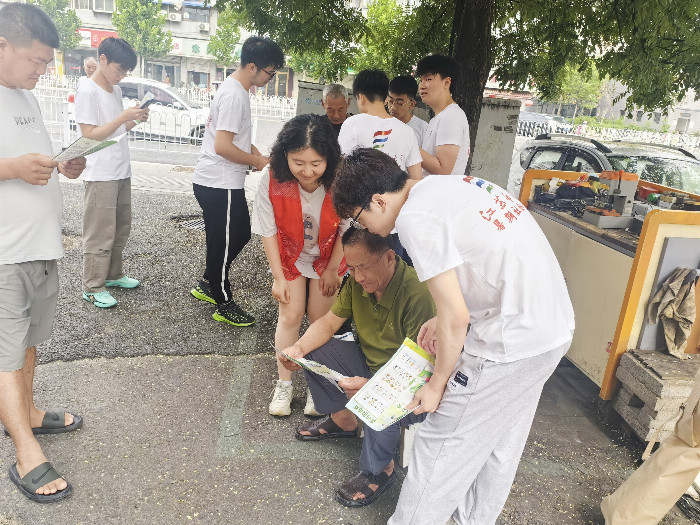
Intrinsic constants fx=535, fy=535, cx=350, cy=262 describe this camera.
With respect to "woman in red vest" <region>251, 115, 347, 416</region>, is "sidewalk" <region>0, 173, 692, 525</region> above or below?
below

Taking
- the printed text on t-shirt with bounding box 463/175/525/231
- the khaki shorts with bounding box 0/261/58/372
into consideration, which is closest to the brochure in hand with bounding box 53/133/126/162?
the khaki shorts with bounding box 0/261/58/372

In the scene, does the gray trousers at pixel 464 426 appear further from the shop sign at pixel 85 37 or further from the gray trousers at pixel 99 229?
the shop sign at pixel 85 37

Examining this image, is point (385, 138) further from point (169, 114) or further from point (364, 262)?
point (169, 114)

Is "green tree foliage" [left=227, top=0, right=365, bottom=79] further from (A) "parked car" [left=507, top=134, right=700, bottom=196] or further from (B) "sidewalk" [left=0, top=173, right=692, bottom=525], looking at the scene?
(B) "sidewalk" [left=0, top=173, right=692, bottom=525]

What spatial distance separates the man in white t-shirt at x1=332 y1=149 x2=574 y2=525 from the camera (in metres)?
1.69

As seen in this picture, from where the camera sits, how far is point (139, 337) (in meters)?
3.78

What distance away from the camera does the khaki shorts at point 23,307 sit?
2.32m

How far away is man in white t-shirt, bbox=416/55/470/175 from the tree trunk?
1.65m

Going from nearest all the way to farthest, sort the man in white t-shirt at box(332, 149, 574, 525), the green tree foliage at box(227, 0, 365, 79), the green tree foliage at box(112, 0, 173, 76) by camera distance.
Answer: the man in white t-shirt at box(332, 149, 574, 525) → the green tree foliage at box(227, 0, 365, 79) → the green tree foliage at box(112, 0, 173, 76)

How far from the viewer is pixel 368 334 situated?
2527 mm

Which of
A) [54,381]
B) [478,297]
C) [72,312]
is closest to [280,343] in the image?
[54,381]

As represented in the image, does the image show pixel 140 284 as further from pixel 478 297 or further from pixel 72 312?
pixel 478 297

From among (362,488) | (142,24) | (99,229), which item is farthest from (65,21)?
(362,488)

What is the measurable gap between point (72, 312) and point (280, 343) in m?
1.86
